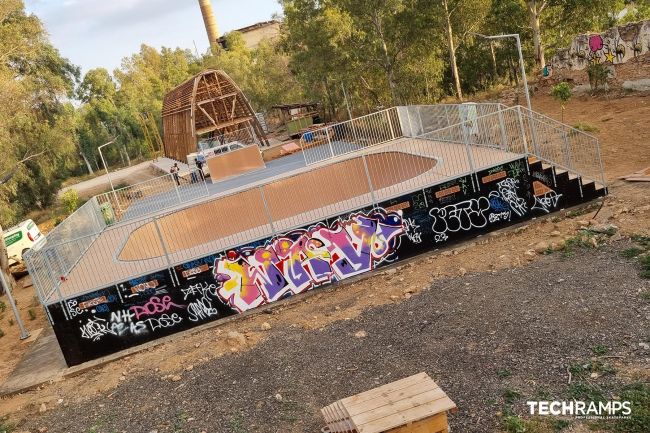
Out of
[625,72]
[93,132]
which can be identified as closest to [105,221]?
[625,72]

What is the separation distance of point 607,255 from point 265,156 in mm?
28565

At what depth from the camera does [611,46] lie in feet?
94.9

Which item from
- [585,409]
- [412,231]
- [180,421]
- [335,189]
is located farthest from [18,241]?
[585,409]

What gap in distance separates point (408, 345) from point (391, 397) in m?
3.19

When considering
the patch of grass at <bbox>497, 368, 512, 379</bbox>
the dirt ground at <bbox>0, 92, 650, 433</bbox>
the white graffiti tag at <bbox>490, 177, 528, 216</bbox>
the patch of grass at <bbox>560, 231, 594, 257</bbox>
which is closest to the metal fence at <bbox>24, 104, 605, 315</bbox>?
the white graffiti tag at <bbox>490, 177, 528, 216</bbox>

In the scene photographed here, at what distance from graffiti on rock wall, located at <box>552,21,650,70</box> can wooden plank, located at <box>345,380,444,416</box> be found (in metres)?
27.5

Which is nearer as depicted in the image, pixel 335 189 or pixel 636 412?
pixel 636 412

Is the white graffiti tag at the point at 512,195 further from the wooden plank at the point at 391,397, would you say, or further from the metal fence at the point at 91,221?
the metal fence at the point at 91,221

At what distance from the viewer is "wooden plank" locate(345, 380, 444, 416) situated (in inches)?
278

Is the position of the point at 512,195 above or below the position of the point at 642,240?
above

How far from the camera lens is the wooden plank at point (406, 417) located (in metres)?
6.52

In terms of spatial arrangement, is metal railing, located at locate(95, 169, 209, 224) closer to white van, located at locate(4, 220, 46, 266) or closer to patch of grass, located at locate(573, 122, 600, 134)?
white van, located at locate(4, 220, 46, 266)

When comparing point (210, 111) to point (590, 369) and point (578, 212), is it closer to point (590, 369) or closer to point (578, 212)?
point (578, 212)

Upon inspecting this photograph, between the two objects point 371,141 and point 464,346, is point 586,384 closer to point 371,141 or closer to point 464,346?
point 464,346
